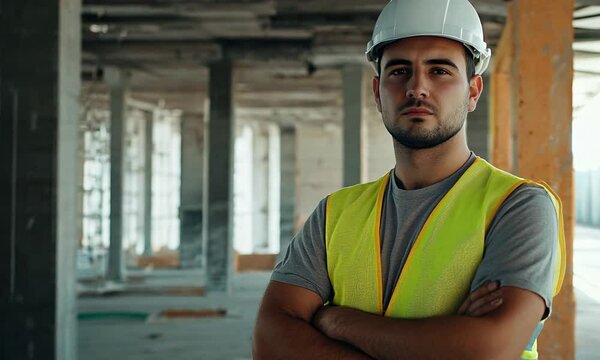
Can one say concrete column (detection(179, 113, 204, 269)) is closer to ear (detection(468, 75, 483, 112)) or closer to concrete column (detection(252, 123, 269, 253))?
concrete column (detection(252, 123, 269, 253))

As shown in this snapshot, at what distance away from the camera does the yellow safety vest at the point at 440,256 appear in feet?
7.18

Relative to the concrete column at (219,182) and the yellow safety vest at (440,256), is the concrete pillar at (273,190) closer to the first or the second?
the concrete column at (219,182)

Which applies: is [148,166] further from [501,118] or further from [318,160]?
[501,118]

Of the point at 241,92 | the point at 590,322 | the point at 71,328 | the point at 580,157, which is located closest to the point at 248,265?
the point at 241,92

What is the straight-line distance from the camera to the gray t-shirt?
209cm

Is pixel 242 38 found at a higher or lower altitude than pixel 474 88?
higher

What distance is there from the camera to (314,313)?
250 centimetres

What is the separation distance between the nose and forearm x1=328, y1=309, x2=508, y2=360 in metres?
0.71

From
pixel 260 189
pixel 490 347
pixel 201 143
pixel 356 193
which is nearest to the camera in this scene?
pixel 490 347

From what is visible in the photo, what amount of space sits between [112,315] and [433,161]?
38.1ft

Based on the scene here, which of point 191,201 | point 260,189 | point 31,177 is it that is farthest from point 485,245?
point 260,189

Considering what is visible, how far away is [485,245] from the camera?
2.18 m

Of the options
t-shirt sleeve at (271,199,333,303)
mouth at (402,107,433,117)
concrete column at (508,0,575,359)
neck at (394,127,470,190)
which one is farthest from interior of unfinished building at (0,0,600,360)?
mouth at (402,107,433,117)

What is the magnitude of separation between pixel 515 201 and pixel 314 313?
80 centimetres
